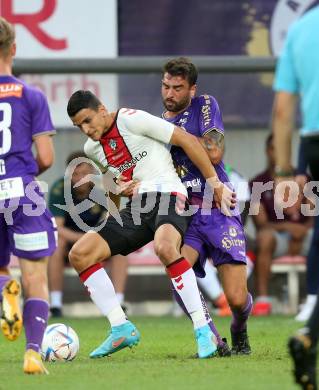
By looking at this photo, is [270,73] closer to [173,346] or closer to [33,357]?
[173,346]

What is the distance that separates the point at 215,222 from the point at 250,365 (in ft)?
4.03

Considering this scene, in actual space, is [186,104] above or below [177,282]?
above

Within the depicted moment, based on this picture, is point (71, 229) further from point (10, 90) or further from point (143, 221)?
point (10, 90)

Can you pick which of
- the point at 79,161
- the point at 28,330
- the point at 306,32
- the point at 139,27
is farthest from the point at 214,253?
the point at 139,27

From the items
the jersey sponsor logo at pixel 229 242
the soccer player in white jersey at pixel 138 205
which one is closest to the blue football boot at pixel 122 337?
the soccer player in white jersey at pixel 138 205

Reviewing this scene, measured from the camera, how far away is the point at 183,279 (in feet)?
26.1

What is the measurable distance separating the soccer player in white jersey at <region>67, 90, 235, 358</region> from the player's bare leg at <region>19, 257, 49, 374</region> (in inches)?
40.2

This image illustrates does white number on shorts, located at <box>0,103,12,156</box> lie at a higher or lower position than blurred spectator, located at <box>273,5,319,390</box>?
lower

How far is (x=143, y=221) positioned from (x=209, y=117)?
86 cm

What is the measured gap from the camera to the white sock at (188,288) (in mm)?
7926

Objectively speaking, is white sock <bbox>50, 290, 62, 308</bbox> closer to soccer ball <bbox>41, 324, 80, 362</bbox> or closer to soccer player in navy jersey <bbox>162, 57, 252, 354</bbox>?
soccer player in navy jersey <bbox>162, 57, 252, 354</bbox>

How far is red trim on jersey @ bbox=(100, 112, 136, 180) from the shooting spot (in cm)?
814

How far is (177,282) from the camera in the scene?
7.96 metres

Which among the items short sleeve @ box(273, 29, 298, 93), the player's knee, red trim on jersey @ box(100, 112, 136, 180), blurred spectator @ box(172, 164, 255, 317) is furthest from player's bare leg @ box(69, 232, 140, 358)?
blurred spectator @ box(172, 164, 255, 317)
